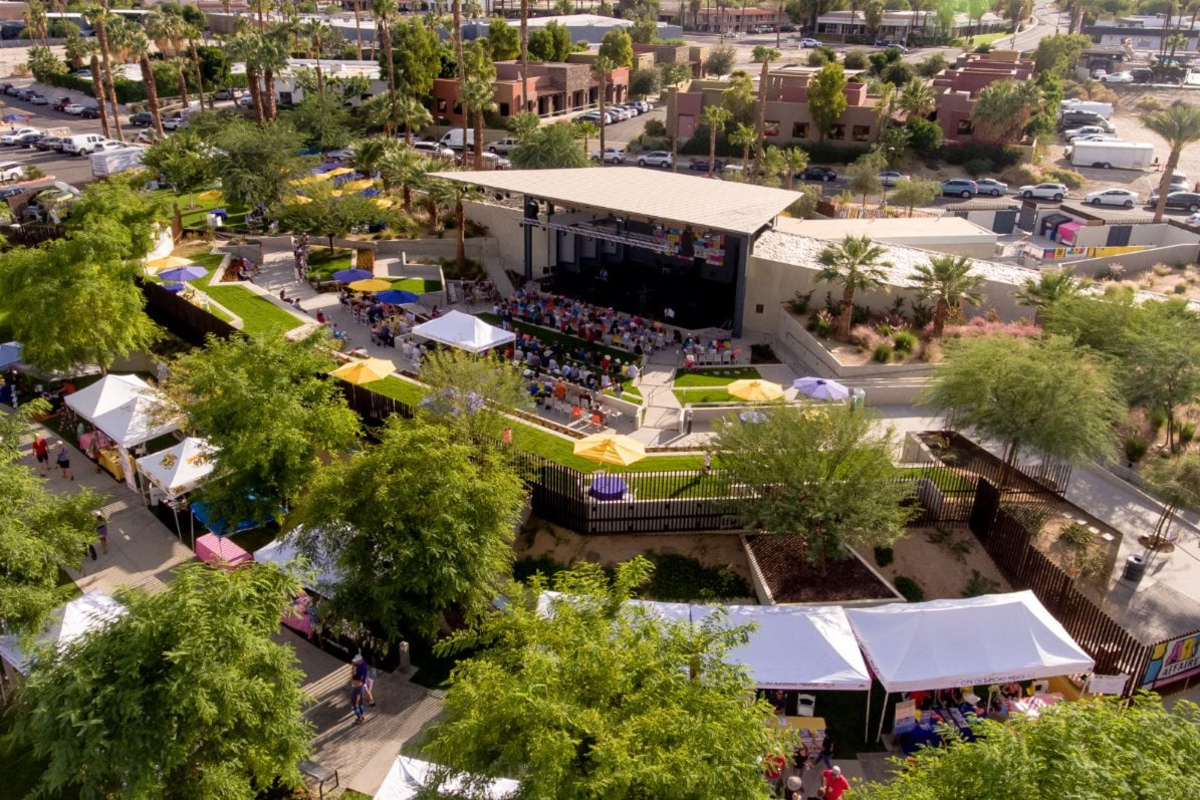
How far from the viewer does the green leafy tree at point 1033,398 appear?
21.1 m

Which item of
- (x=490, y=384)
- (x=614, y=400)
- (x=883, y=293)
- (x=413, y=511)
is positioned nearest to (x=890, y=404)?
(x=883, y=293)

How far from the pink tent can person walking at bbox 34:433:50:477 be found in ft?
24.3

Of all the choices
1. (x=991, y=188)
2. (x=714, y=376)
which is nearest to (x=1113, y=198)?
(x=991, y=188)

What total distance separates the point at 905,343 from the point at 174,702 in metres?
25.8

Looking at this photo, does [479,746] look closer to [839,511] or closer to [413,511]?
[413,511]

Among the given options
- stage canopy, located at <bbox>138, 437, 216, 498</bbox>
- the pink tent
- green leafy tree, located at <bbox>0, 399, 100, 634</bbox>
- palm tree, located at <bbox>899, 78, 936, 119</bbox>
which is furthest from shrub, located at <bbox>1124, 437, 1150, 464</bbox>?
palm tree, located at <bbox>899, 78, 936, 119</bbox>

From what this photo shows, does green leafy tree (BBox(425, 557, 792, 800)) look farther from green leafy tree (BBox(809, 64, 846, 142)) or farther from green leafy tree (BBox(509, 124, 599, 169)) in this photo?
green leafy tree (BBox(809, 64, 846, 142))

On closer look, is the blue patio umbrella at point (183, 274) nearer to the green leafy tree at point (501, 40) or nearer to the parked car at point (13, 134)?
the parked car at point (13, 134)

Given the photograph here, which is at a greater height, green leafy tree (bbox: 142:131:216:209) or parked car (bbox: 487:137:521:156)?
green leafy tree (bbox: 142:131:216:209)

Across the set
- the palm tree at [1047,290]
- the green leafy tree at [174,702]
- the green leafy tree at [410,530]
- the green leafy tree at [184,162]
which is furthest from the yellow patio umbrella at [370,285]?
the palm tree at [1047,290]

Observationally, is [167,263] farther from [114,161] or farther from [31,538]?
[31,538]

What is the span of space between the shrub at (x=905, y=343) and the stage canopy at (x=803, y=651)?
15990mm

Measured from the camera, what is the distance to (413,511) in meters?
16.6

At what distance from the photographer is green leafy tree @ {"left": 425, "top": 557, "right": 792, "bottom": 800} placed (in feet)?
32.1
